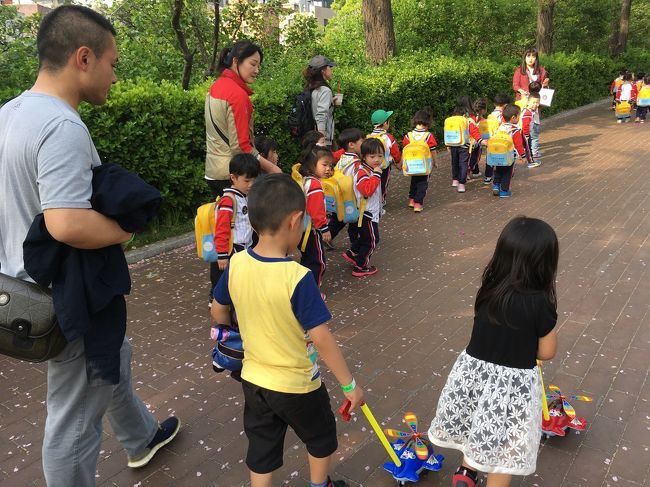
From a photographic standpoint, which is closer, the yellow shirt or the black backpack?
the yellow shirt

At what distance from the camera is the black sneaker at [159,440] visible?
295 centimetres

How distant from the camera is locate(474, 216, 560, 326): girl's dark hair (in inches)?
87.6

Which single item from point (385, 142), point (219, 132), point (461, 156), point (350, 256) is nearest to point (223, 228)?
point (219, 132)

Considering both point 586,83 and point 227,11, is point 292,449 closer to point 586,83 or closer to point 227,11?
point 227,11

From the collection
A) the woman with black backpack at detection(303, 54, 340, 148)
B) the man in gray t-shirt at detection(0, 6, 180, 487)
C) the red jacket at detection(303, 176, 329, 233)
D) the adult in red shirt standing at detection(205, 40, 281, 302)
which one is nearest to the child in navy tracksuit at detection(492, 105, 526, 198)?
the woman with black backpack at detection(303, 54, 340, 148)

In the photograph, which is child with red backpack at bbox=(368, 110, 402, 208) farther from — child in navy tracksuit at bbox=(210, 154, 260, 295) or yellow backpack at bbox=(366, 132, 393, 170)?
child in navy tracksuit at bbox=(210, 154, 260, 295)

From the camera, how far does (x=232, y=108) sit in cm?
452

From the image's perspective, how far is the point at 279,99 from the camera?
7801 mm

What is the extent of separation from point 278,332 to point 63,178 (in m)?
0.97

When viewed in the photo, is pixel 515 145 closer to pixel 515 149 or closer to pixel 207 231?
pixel 515 149

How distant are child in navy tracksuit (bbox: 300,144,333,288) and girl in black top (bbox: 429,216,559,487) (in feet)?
7.71

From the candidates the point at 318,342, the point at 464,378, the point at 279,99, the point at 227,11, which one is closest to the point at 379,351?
the point at 464,378

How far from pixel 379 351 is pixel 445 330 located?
0.66 m

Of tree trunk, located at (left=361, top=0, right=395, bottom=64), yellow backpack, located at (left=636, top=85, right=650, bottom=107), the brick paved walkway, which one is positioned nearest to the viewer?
the brick paved walkway
